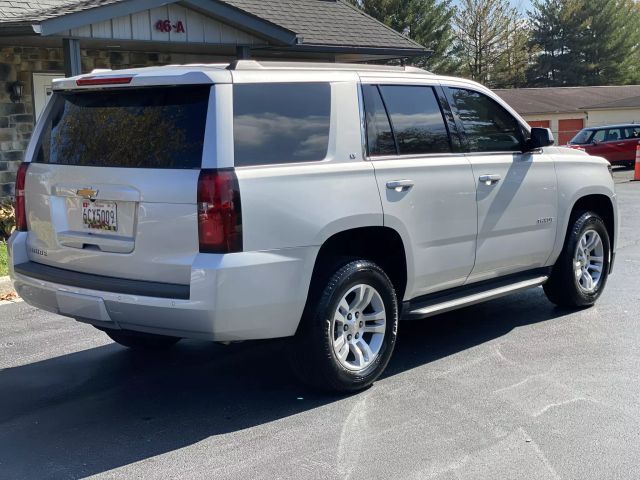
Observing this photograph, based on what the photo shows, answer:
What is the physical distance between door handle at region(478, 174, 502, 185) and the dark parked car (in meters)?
23.0

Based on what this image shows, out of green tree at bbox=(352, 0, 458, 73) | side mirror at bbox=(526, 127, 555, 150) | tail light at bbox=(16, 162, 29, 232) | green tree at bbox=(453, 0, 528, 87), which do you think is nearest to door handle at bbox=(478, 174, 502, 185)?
side mirror at bbox=(526, 127, 555, 150)

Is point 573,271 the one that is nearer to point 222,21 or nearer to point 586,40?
point 222,21

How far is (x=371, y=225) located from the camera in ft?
17.0

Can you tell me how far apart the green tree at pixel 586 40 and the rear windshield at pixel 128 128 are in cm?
6229

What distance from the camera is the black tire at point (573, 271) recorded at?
697cm

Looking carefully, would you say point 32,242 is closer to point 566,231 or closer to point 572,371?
point 572,371

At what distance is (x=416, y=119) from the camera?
18.9ft

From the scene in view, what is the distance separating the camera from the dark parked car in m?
28.4

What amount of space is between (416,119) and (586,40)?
203 ft

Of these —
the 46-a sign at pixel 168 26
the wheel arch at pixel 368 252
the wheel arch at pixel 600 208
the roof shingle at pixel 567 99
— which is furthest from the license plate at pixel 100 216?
the roof shingle at pixel 567 99

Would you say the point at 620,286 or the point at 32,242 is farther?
the point at 620,286

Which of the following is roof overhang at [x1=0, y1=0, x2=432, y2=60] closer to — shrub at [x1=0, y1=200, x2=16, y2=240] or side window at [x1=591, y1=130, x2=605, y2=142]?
shrub at [x1=0, y1=200, x2=16, y2=240]

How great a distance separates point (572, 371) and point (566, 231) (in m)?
1.66

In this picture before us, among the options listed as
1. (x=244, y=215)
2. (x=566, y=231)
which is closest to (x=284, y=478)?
(x=244, y=215)
